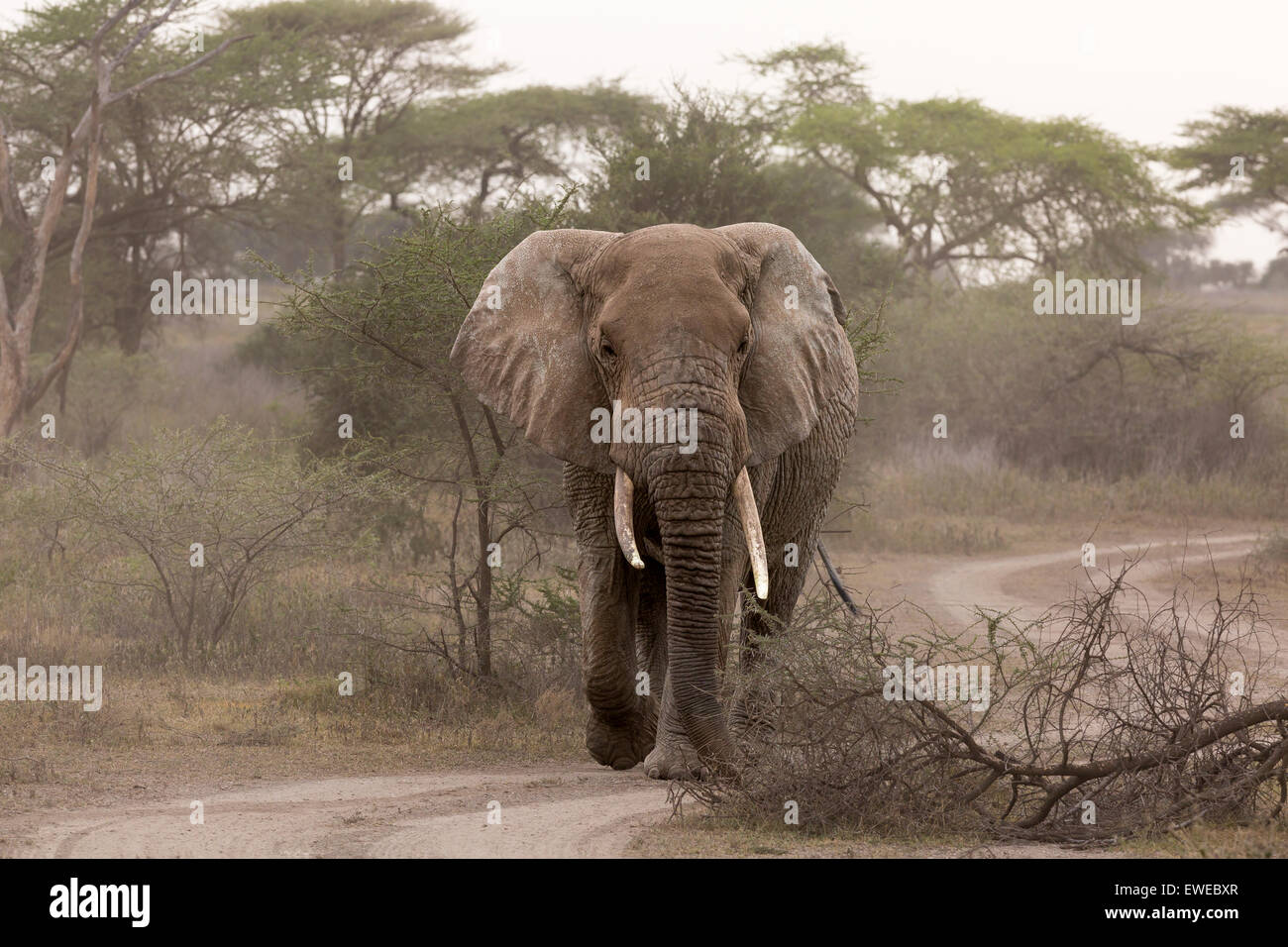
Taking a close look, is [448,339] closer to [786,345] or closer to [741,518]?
[786,345]

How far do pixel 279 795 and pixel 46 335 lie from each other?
83.3 ft

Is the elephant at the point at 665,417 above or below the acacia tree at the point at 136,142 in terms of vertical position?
below

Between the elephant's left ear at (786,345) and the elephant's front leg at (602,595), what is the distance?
0.77 m

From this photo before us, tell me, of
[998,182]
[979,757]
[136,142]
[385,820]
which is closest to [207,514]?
[385,820]

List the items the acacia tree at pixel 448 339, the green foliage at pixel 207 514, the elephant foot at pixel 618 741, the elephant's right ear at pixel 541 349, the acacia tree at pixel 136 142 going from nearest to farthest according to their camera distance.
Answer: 1. the elephant's right ear at pixel 541 349
2. the elephant foot at pixel 618 741
3. the acacia tree at pixel 448 339
4. the green foliage at pixel 207 514
5. the acacia tree at pixel 136 142

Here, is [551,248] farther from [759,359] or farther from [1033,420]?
[1033,420]

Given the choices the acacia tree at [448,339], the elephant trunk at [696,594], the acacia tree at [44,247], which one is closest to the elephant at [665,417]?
the elephant trunk at [696,594]

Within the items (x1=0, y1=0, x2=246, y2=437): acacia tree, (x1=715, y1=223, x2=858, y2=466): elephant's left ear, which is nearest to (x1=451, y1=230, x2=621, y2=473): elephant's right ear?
(x1=715, y1=223, x2=858, y2=466): elephant's left ear

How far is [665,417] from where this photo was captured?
6.86 m

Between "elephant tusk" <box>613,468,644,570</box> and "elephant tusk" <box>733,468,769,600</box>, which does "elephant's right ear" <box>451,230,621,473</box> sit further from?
"elephant tusk" <box>733,468,769,600</box>

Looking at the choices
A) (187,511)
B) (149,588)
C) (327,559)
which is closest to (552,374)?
(187,511)

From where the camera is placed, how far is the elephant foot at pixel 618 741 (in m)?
8.18

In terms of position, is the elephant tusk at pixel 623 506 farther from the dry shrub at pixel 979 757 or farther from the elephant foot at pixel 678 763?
the elephant foot at pixel 678 763

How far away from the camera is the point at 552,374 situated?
758cm
